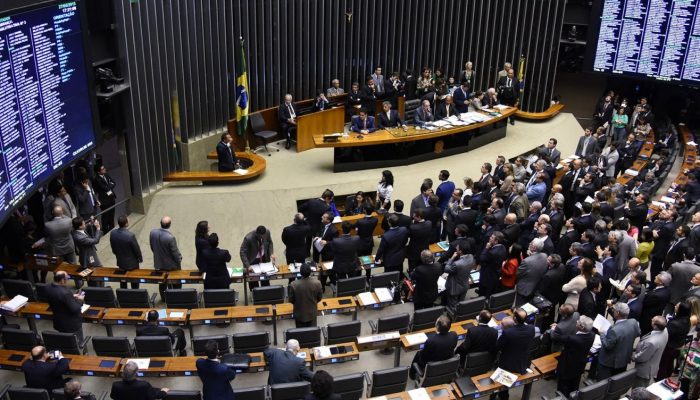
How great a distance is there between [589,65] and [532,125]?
212 cm

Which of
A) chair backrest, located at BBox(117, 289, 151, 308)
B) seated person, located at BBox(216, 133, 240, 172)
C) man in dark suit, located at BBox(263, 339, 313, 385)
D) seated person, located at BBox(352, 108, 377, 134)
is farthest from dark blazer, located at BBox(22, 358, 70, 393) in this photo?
seated person, located at BBox(352, 108, 377, 134)

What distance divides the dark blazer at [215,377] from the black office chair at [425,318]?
2.62 meters

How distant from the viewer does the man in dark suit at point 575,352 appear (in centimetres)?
724

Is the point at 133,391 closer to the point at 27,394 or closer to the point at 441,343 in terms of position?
Result: the point at 27,394

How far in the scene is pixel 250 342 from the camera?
310 inches

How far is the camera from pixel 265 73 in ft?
51.0

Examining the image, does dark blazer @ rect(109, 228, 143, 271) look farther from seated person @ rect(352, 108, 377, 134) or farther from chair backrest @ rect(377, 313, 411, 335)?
seated person @ rect(352, 108, 377, 134)

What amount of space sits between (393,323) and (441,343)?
1036mm

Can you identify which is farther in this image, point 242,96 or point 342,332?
point 242,96

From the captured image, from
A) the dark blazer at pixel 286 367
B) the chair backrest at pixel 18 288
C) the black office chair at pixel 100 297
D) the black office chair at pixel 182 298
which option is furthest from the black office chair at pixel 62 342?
the dark blazer at pixel 286 367

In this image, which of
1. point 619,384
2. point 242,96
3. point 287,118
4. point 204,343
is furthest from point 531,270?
point 287,118

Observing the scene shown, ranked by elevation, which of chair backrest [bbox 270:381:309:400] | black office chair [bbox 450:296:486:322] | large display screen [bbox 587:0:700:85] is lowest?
black office chair [bbox 450:296:486:322]

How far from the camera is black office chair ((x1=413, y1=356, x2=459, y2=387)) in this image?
7332mm

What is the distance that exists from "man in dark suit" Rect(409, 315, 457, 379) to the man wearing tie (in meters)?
8.80
